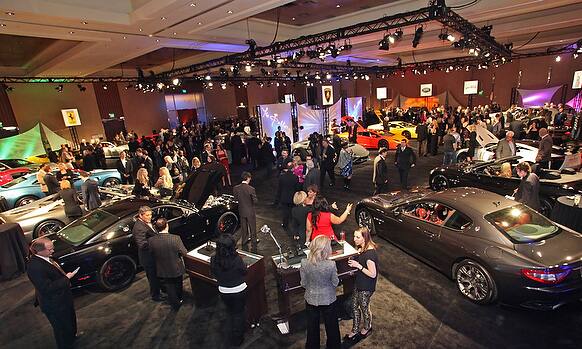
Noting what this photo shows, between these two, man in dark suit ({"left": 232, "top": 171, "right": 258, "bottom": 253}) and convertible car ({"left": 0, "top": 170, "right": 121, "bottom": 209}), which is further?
convertible car ({"left": 0, "top": 170, "right": 121, "bottom": 209})

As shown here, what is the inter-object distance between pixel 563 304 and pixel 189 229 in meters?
5.97

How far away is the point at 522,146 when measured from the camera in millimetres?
9383

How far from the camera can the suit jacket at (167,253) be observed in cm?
423

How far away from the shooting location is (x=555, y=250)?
3.90 meters

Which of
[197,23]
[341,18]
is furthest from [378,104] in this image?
[197,23]

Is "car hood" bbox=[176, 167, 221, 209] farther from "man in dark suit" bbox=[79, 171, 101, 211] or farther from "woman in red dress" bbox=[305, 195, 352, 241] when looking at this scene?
"woman in red dress" bbox=[305, 195, 352, 241]

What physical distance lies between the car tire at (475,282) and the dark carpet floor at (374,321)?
0.13 meters

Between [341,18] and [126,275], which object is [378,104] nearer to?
[341,18]

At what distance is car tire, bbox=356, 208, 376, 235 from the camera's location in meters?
6.42

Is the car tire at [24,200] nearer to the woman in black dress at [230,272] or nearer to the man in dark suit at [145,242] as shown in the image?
the man in dark suit at [145,242]

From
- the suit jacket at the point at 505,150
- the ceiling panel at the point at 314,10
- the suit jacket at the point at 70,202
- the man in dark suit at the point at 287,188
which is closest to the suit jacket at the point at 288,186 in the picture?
the man in dark suit at the point at 287,188

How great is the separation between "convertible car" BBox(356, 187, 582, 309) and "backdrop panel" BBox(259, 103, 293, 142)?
1042 cm

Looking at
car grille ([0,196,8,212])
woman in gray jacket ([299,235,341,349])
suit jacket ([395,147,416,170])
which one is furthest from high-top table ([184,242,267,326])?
car grille ([0,196,8,212])

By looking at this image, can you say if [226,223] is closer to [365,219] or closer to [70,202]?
[365,219]
